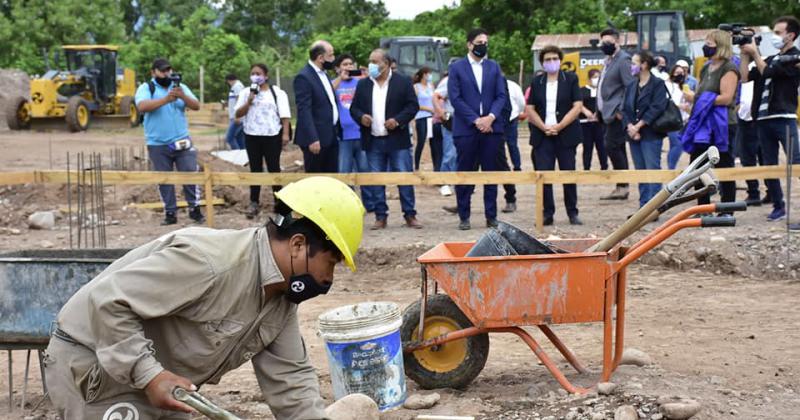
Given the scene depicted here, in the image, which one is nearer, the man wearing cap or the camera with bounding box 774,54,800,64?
the camera with bounding box 774,54,800,64

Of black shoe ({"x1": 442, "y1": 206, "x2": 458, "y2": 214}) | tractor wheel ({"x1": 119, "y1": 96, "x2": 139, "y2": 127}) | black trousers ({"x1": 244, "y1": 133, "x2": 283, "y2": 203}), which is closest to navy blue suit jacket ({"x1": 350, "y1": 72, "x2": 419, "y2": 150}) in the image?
black trousers ({"x1": 244, "y1": 133, "x2": 283, "y2": 203})

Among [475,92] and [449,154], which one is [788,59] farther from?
[449,154]

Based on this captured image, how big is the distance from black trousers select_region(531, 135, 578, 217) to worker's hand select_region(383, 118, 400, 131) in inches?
65.1

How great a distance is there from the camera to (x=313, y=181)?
364 centimetres

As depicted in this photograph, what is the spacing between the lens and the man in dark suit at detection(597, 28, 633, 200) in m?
12.0

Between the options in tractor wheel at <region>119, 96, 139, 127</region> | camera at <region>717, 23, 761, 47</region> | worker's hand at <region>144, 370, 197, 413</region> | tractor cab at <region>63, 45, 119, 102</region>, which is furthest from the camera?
tractor wheel at <region>119, 96, 139, 127</region>

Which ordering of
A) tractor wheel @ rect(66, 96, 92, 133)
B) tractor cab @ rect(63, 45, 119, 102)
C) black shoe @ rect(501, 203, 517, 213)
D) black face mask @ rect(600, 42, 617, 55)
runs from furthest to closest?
tractor cab @ rect(63, 45, 119, 102)
tractor wheel @ rect(66, 96, 92, 133)
black shoe @ rect(501, 203, 517, 213)
black face mask @ rect(600, 42, 617, 55)

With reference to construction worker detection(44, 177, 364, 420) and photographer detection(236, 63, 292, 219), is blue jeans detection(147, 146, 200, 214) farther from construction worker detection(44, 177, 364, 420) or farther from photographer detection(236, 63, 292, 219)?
construction worker detection(44, 177, 364, 420)

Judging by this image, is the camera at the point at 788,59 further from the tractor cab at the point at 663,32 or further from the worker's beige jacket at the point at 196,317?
the tractor cab at the point at 663,32

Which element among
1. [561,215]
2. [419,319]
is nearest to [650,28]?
[561,215]

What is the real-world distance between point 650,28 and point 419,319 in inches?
832

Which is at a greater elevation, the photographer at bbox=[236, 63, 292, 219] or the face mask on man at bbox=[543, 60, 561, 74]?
the face mask on man at bbox=[543, 60, 561, 74]

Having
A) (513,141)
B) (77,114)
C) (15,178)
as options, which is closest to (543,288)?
(15,178)

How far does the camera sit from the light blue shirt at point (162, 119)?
11.7 m
